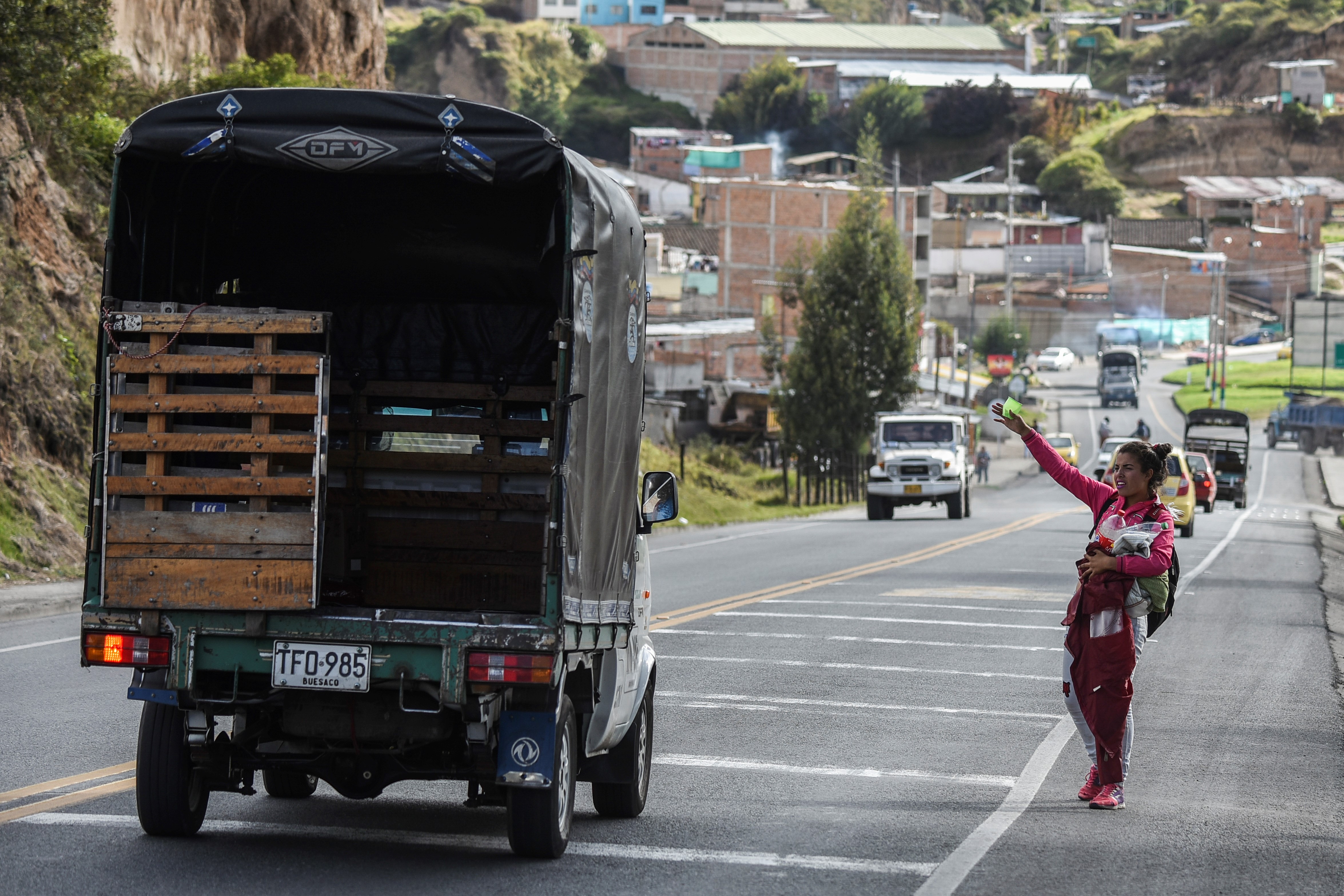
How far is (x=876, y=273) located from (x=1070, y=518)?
21344 millimetres

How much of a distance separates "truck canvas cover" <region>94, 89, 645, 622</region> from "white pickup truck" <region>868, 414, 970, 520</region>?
30282 millimetres

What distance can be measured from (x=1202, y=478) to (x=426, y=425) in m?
38.9

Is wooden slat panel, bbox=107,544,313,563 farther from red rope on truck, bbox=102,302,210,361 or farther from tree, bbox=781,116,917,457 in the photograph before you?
tree, bbox=781,116,917,457

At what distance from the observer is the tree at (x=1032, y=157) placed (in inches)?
6511

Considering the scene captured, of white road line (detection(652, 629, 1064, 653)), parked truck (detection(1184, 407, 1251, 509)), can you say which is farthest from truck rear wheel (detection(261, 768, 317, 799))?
parked truck (detection(1184, 407, 1251, 509))

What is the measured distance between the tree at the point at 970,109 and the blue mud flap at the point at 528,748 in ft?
567

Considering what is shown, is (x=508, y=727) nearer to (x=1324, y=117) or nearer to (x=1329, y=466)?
(x=1329, y=466)

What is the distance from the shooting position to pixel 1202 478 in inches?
1764

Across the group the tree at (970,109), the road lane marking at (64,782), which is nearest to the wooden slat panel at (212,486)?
the road lane marking at (64,782)

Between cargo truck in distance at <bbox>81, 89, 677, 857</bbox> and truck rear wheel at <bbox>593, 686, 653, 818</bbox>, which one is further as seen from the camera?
truck rear wheel at <bbox>593, 686, 653, 818</bbox>

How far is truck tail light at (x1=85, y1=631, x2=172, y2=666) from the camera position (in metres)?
7.08

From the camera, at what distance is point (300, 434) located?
7.29 metres

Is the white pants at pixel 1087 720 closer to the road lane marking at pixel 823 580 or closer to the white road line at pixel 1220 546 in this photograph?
the white road line at pixel 1220 546

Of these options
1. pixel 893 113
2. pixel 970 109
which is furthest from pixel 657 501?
pixel 970 109
